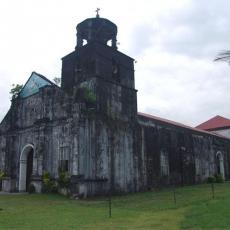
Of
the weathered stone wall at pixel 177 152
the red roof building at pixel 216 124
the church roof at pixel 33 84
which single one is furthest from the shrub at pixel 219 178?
the church roof at pixel 33 84

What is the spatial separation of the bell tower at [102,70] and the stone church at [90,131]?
5 cm

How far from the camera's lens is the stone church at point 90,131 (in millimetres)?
17953

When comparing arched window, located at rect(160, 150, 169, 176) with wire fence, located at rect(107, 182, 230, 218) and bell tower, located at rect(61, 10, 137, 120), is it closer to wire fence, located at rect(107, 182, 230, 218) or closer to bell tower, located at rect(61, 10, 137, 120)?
bell tower, located at rect(61, 10, 137, 120)

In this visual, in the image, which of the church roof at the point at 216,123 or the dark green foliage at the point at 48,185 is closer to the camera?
the dark green foliage at the point at 48,185

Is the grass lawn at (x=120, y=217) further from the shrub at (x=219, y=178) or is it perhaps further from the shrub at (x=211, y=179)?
the shrub at (x=219, y=178)

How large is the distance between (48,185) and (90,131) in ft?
12.5

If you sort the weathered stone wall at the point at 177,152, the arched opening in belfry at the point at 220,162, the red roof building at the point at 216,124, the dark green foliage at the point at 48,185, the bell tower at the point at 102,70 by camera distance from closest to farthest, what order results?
the dark green foliage at the point at 48,185, the bell tower at the point at 102,70, the weathered stone wall at the point at 177,152, the arched opening in belfry at the point at 220,162, the red roof building at the point at 216,124

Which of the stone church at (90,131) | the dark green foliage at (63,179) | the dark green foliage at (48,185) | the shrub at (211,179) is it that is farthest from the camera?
the shrub at (211,179)

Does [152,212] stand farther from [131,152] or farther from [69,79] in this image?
[69,79]

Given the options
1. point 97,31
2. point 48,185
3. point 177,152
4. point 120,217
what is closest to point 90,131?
point 48,185

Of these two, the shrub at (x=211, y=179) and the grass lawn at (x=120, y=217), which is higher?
the shrub at (x=211, y=179)

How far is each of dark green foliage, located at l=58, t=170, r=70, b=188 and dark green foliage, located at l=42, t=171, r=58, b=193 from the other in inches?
20.9

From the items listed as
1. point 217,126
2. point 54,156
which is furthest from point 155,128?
point 217,126

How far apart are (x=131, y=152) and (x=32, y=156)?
6491mm
